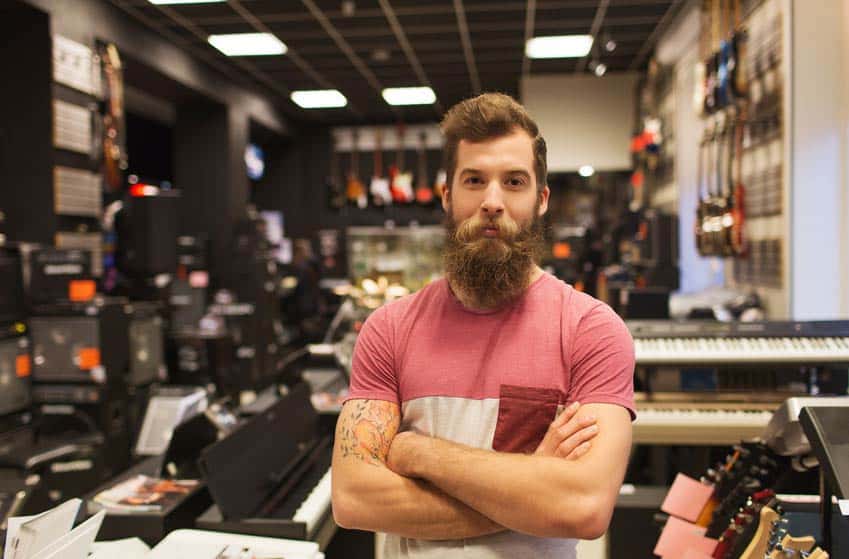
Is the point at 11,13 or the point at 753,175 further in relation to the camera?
the point at 11,13

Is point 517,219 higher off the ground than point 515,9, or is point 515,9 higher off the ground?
point 515,9

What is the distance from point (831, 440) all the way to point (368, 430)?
0.95 metres

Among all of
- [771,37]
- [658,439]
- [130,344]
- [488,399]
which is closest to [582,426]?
[488,399]

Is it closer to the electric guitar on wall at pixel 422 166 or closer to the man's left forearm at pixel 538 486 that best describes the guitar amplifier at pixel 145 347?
the man's left forearm at pixel 538 486

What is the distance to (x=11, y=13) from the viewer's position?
6.07 m

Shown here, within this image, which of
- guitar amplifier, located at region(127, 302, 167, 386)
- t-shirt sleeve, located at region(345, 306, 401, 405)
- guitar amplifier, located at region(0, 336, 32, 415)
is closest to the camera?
t-shirt sleeve, located at region(345, 306, 401, 405)

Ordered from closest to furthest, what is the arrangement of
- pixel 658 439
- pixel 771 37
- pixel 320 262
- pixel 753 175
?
pixel 658 439 < pixel 771 37 < pixel 753 175 < pixel 320 262

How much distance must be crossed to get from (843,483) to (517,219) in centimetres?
81

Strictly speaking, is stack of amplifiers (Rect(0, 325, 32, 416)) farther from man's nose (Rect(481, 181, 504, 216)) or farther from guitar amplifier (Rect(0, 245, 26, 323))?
man's nose (Rect(481, 181, 504, 216))

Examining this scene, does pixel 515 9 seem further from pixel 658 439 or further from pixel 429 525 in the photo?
pixel 429 525

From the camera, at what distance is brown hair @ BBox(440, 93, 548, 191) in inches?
63.6

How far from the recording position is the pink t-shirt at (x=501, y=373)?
1.54m

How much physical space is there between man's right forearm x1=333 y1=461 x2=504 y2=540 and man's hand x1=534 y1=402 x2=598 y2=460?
0.19 meters

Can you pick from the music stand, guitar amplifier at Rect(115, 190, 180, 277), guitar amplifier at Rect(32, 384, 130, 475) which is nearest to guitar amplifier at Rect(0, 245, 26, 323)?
guitar amplifier at Rect(32, 384, 130, 475)
